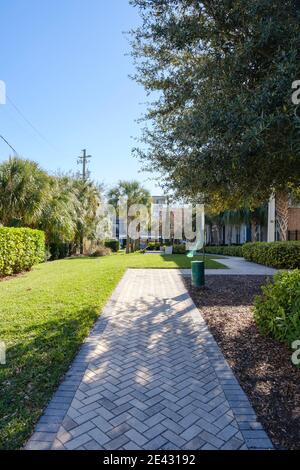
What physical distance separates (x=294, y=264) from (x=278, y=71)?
437 inches

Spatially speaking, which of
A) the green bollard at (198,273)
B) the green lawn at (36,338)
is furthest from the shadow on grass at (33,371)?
the green bollard at (198,273)

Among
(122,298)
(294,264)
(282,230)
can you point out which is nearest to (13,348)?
(122,298)

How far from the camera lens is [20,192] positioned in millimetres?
14109

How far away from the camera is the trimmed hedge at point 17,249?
11.4 metres

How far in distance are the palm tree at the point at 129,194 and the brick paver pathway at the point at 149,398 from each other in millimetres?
28070

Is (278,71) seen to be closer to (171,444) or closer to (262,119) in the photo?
(262,119)

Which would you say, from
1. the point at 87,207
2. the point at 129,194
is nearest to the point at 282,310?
the point at 87,207

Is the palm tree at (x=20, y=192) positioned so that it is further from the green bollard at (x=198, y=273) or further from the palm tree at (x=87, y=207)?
the palm tree at (x=87, y=207)

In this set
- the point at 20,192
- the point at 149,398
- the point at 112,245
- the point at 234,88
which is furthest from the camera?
the point at 112,245

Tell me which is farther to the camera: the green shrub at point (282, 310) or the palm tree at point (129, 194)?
the palm tree at point (129, 194)

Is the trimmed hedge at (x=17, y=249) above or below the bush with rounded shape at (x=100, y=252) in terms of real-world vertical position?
above

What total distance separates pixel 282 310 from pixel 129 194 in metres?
30.0

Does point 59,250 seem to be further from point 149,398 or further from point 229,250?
point 149,398

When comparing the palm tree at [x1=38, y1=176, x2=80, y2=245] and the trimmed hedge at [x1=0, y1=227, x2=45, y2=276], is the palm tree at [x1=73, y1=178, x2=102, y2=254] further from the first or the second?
the trimmed hedge at [x1=0, y1=227, x2=45, y2=276]
